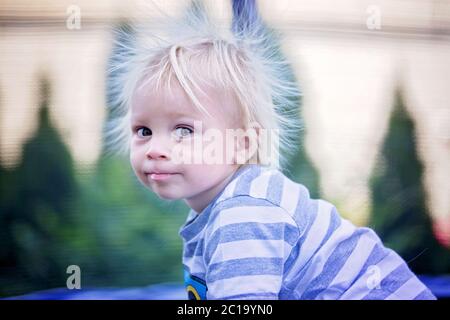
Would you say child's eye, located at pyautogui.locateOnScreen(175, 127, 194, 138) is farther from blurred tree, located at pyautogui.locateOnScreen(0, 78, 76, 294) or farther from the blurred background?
blurred tree, located at pyautogui.locateOnScreen(0, 78, 76, 294)

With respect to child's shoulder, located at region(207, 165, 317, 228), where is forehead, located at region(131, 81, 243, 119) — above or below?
above

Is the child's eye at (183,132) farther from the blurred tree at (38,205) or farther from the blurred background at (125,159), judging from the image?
the blurred tree at (38,205)

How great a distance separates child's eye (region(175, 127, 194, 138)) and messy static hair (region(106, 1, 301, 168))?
0.06 m

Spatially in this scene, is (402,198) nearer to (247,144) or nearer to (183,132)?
(247,144)

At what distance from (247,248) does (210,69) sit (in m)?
0.43

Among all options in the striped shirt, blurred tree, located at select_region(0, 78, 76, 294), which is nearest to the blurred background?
blurred tree, located at select_region(0, 78, 76, 294)

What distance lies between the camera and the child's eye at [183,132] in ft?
4.40

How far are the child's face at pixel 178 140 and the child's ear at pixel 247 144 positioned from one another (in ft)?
0.09

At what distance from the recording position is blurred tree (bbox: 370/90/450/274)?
1504mm

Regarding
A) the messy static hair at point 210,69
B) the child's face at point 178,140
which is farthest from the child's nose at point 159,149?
the messy static hair at point 210,69

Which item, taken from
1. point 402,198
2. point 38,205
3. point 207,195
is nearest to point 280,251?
point 207,195

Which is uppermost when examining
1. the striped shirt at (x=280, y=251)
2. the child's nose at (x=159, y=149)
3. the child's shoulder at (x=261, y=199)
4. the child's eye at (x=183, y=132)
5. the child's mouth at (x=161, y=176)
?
the child's eye at (x=183, y=132)
